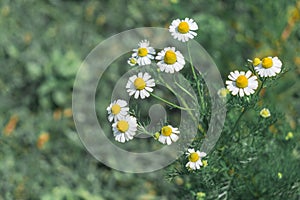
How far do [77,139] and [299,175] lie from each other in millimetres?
1141

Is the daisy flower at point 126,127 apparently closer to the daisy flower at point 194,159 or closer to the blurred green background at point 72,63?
the daisy flower at point 194,159

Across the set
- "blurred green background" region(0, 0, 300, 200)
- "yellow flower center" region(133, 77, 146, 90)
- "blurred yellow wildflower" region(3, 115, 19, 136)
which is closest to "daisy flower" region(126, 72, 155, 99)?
"yellow flower center" region(133, 77, 146, 90)

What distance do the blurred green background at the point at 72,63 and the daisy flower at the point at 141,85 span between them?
0.82 metres

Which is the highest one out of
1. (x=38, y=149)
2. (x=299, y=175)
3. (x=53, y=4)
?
(x=53, y=4)

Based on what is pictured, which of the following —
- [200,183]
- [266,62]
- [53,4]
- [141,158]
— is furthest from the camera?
[53,4]

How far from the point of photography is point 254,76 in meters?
1.20

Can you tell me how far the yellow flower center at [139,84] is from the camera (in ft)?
3.95

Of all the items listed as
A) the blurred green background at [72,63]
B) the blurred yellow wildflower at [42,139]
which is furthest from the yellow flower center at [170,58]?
the blurred yellow wildflower at [42,139]

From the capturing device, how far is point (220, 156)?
4.63 feet

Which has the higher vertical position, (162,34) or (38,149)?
(162,34)

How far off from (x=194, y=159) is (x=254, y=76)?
0.25 meters

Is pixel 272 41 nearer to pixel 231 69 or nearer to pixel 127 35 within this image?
pixel 231 69

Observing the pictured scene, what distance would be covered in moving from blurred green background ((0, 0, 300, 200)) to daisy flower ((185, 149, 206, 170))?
730 millimetres

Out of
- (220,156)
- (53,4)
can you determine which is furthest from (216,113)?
(53,4)
